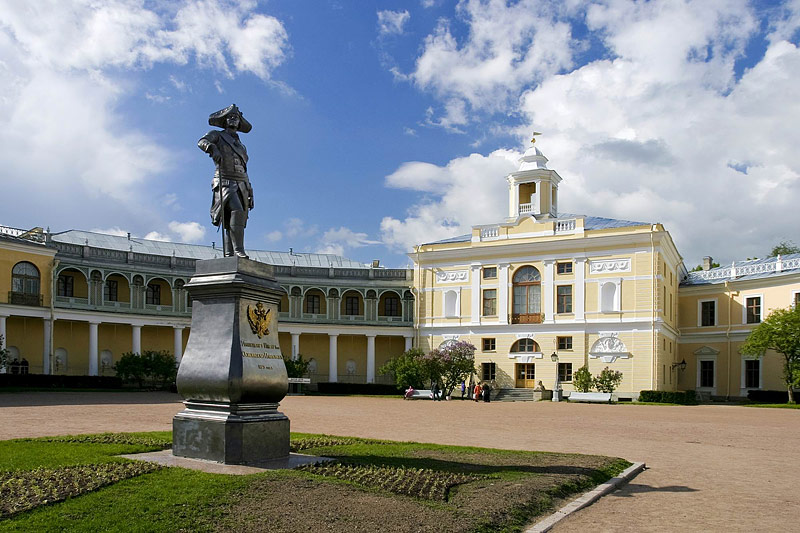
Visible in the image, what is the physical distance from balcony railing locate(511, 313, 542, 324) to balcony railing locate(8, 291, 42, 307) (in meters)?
28.7

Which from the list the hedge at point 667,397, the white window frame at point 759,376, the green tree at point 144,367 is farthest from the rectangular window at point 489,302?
the green tree at point 144,367

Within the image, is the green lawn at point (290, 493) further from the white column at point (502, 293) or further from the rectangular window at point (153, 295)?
the rectangular window at point (153, 295)

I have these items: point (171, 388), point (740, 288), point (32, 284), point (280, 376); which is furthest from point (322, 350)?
point (280, 376)

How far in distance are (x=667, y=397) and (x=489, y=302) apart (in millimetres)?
13680

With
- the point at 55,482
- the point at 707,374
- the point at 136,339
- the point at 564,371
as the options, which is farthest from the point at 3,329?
the point at 707,374

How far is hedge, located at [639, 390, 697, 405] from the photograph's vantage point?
39.9 meters

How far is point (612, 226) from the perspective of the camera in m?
46.8

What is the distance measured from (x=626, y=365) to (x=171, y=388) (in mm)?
26926

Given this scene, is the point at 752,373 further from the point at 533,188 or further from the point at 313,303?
the point at 313,303

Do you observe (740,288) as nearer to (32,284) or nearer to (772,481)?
(772,481)

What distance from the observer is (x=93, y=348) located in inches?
1737

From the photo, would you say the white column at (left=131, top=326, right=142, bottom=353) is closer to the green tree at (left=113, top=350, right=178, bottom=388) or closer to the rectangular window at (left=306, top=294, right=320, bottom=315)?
the green tree at (left=113, top=350, right=178, bottom=388)

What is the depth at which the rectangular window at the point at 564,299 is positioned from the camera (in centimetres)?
4706

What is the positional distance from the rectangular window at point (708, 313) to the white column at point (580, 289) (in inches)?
399
